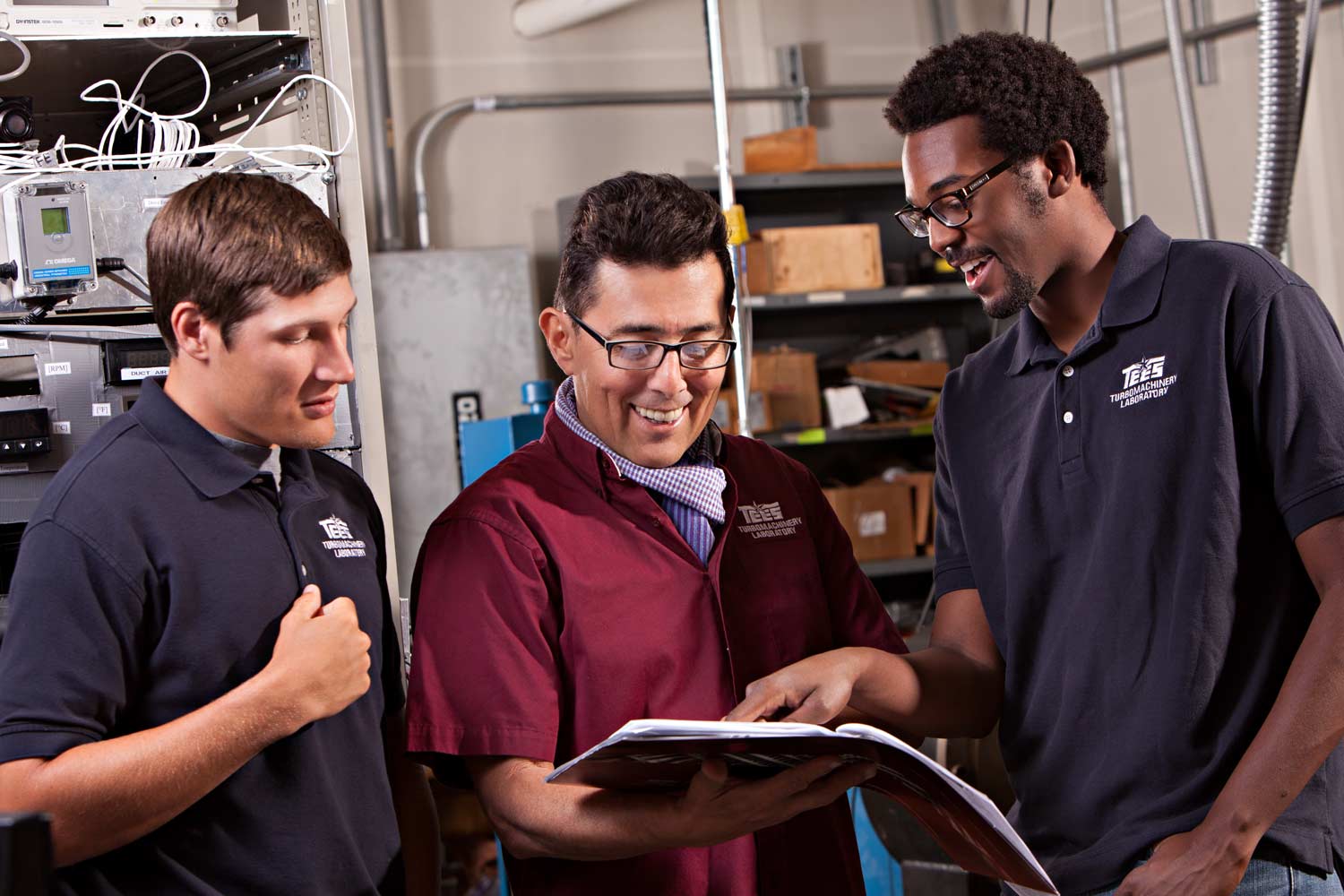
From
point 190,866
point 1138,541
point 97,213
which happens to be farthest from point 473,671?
point 97,213

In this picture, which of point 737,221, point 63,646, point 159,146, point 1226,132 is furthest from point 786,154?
point 63,646

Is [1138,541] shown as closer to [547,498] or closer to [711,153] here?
[547,498]

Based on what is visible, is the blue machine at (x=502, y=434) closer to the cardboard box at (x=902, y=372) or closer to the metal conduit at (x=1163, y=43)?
the cardboard box at (x=902, y=372)

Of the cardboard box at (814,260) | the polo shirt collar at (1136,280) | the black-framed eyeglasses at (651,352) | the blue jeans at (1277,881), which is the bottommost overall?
the blue jeans at (1277,881)

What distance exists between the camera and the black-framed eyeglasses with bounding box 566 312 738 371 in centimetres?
126

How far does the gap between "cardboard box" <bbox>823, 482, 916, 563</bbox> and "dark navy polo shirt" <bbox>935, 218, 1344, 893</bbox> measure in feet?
11.3

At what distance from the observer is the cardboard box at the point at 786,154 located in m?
5.08

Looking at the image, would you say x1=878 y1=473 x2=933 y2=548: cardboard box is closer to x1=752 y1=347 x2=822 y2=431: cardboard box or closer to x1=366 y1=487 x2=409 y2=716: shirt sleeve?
x1=752 y1=347 x2=822 y2=431: cardboard box

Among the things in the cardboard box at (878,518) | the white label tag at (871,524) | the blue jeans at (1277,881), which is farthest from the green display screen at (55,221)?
the white label tag at (871,524)

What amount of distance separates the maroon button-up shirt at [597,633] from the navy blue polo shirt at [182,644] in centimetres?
11

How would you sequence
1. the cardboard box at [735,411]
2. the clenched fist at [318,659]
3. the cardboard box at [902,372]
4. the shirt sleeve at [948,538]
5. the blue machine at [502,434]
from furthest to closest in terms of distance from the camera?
the cardboard box at [902,372] → the cardboard box at [735,411] → the blue machine at [502,434] → the shirt sleeve at [948,538] → the clenched fist at [318,659]

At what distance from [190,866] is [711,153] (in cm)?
503

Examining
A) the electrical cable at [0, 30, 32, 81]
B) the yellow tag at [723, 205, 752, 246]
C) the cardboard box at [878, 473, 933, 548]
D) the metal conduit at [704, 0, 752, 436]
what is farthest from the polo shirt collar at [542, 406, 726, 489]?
the cardboard box at [878, 473, 933, 548]

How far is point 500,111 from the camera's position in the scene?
5.54m
